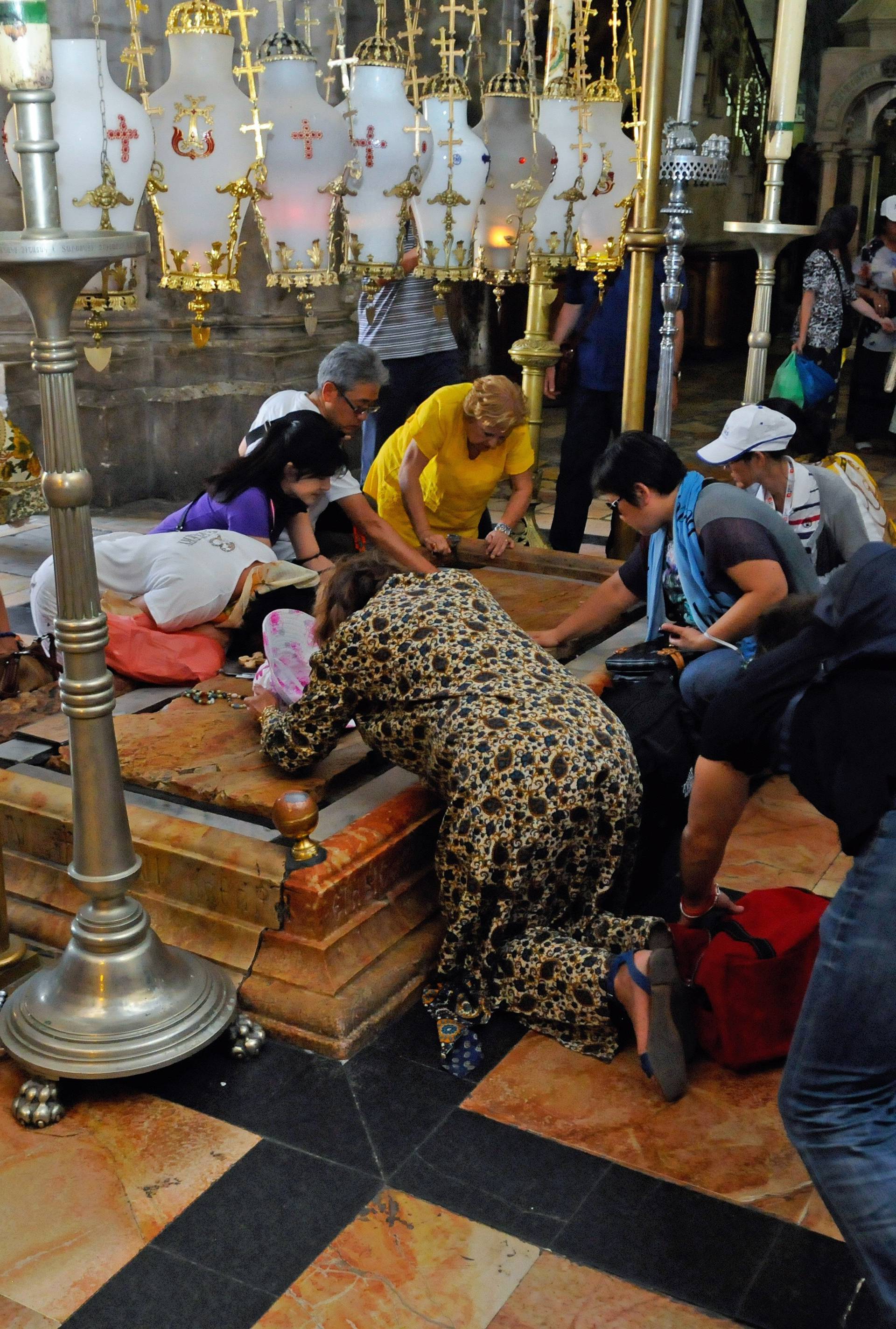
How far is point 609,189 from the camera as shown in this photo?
431cm

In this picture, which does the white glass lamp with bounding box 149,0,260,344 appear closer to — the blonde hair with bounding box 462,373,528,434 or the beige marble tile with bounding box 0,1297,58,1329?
the blonde hair with bounding box 462,373,528,434

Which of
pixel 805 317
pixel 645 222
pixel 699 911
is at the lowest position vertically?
pixel 699 911

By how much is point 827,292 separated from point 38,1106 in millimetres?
6008

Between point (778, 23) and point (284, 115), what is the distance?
5.57 ft

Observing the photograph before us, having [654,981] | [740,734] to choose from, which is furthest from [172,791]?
[740,734]

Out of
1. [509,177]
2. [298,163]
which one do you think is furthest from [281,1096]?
[509,177]

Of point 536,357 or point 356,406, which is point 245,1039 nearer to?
point 356,406

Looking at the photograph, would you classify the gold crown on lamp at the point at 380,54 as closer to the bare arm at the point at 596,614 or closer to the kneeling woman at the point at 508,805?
the kneeling woman at the point at 508,805

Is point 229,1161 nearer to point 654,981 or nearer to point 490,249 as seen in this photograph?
point 654,981

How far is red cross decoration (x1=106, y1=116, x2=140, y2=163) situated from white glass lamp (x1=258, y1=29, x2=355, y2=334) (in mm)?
380

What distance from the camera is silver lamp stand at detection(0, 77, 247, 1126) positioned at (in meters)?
2.29

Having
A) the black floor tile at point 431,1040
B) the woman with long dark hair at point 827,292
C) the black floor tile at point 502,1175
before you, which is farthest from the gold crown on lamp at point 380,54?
the woman with long dark hair at point 827,292

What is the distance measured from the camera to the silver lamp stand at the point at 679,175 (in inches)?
159

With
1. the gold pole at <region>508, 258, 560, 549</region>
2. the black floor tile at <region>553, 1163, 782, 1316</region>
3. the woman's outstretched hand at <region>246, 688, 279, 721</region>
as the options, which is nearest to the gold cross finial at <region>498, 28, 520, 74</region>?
the gold pole at <region>508, 258, 560, 549</region>
